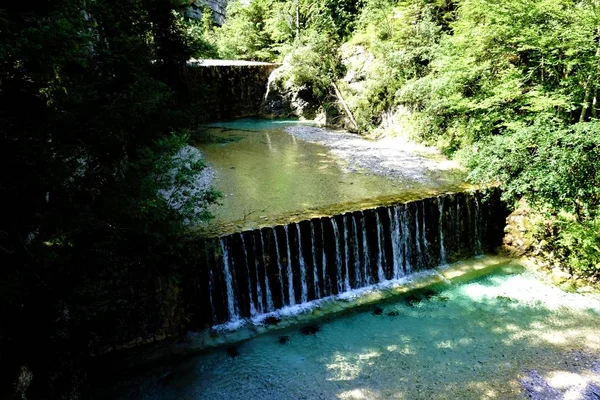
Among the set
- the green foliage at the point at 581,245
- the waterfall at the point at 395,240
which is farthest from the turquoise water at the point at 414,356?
the waterfall at the point at 395,240

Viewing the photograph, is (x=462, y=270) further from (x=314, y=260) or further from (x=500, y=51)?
(x=500, y=51)

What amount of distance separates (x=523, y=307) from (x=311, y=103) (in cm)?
1439

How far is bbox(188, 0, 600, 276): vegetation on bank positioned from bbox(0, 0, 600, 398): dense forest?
0.04 m

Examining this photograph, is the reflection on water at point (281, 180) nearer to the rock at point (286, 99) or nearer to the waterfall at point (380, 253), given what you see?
the waterfall at point (380, 253)

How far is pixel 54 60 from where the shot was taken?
3.32 metres

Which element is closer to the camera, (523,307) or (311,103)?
(523,307)

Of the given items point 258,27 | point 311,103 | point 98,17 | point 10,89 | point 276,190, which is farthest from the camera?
point 258,27

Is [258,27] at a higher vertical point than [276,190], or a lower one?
higher

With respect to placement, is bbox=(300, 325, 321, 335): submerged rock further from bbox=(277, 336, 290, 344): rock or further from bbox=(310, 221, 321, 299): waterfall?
bbox=(310, 221, 321, 299): waterfall

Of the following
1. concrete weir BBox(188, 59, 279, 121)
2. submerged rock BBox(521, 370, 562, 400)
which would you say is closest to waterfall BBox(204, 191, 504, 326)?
submerged rock BBox(521, 370, 562, 400)

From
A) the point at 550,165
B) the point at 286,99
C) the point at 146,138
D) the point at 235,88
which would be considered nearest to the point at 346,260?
the point at 550,165

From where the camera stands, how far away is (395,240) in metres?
7.68

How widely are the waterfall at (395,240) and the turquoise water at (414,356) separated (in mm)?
985

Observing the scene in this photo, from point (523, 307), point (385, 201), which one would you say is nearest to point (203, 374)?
point (385, 201)
